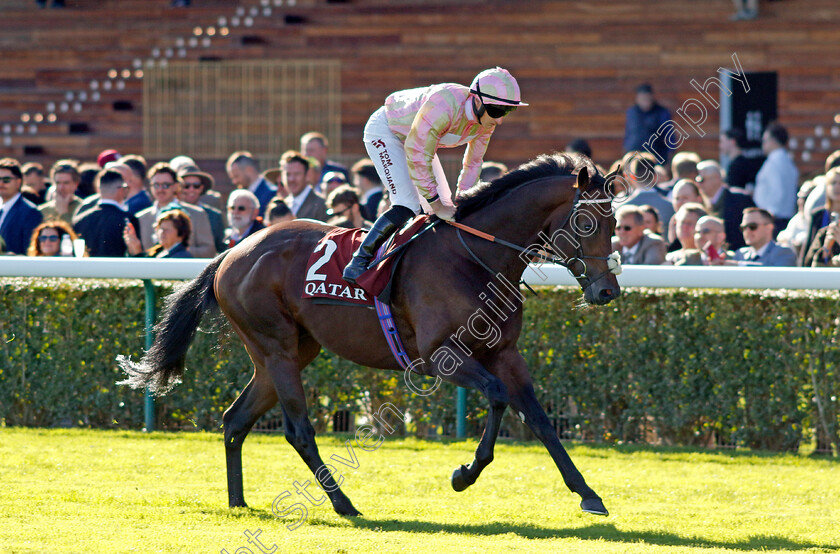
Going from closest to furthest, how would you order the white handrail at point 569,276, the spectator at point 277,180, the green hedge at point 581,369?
1. the white handrail at point 569,276
2. the green hedge at point 581,369
3. the spectator at point 277,180

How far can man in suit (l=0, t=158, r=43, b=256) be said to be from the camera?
8.70 metres

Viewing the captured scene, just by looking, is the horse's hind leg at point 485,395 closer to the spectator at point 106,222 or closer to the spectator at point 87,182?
the spectator at point 106,222

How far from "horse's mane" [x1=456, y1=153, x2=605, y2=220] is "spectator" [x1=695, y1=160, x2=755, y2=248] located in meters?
3.96

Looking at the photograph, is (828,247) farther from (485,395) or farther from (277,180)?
(277,180)

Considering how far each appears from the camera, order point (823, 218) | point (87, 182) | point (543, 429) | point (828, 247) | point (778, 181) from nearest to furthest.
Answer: point (543, 429)
point (828, 247)
point (823, 218)
point (778, 181)
point (87, 182)

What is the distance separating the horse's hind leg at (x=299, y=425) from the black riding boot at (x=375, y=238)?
0.60 meters

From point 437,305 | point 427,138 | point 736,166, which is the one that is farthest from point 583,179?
point 736,166

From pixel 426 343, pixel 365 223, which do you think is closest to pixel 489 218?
pixel 426 343

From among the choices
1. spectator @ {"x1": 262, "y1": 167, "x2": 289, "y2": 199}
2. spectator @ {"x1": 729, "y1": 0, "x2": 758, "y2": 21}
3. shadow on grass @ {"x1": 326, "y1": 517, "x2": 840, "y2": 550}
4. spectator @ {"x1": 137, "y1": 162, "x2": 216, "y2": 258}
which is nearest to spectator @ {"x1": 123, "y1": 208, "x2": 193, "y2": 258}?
spectator @ {"x1": 137, "y1": 162, "x2": 216, "y2": 258}

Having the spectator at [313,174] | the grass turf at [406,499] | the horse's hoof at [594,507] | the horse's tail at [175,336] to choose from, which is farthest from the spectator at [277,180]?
the horse's hoof at [594,507]

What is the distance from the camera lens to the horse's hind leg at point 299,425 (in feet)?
17.2

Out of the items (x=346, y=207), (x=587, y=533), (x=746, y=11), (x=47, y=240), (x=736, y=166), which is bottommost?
(x=587, y=533)

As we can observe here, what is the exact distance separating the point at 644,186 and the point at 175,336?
4247 millimetres

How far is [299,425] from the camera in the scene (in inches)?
213
